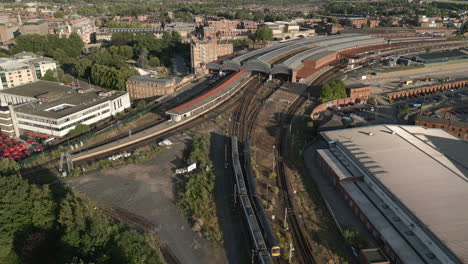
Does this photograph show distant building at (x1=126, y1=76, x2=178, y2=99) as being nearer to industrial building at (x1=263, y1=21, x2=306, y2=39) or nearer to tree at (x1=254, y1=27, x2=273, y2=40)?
tree at (x1=254, y1=27, x2=273, y2=40)

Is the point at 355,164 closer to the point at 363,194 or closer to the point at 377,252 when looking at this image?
the point at 363,194

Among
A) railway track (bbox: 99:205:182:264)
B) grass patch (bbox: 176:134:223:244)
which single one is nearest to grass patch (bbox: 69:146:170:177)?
grass patch (bbox: 176:134:223:244)

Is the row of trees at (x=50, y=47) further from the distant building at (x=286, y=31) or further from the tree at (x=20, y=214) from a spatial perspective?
the tree at (x=20, y=214)

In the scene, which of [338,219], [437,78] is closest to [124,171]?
[338,219]

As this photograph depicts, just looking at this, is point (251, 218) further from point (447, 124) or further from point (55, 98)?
point (55, 98)

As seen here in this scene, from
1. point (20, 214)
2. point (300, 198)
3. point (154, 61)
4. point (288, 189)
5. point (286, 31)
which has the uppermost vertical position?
point (286, 31)

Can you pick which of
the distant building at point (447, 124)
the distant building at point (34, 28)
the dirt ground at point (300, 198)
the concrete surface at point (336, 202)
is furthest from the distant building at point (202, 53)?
the distant building at point (34, 28)

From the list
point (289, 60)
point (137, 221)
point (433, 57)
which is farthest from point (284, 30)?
point (137, 221)
